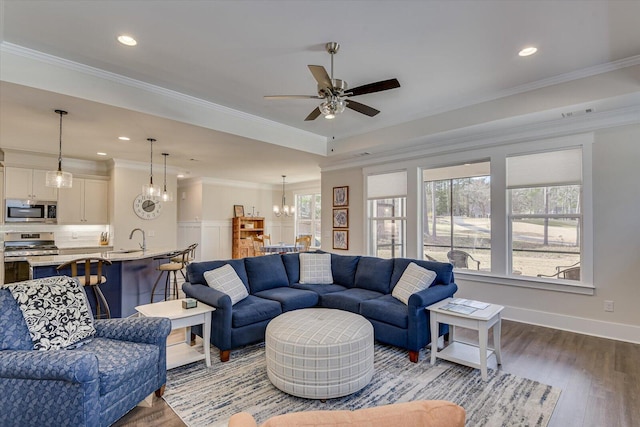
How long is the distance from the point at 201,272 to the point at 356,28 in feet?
10.1

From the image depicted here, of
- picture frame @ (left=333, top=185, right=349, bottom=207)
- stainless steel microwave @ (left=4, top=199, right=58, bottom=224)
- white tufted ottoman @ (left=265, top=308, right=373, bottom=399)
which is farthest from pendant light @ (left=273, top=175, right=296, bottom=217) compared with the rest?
white tufted ottoman @ (left=265, top=308, right=373, bottom=399)

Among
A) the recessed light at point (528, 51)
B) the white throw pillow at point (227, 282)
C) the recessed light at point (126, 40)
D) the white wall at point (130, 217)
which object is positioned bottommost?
the white throw pillow at point (227, 282)

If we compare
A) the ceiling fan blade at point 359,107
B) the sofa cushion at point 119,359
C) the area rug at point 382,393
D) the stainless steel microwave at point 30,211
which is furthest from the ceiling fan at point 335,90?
the stainless steel microwave at point 30,211

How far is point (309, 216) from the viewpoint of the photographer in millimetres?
10477

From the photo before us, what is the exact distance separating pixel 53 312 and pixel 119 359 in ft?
2.19

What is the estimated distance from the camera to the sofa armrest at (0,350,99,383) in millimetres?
1789

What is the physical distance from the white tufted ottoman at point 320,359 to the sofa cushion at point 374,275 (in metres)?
1.45

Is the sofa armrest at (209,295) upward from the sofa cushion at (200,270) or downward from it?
downward

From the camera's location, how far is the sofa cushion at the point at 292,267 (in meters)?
4.62

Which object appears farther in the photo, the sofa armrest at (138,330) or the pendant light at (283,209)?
the pendant light at (283,209)

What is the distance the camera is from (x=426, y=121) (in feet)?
15.6

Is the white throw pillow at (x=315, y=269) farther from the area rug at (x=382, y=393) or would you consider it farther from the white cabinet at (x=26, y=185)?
the white cabinet at (x=26, y=185)

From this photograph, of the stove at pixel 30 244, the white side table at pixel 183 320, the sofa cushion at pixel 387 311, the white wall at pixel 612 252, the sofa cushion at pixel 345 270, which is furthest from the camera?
the stove at pixel 30 244

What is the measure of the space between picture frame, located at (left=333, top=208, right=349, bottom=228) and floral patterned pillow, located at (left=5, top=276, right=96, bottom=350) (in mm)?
4779
